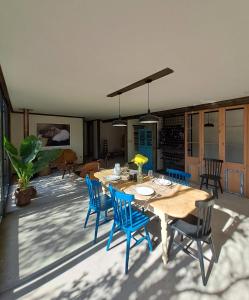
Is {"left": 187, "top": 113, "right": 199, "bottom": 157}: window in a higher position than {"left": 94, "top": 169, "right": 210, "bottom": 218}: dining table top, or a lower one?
higher

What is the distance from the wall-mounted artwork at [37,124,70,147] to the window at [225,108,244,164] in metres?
6.13

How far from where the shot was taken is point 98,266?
80.1 inches

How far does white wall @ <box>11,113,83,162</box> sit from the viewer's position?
6.27 meters

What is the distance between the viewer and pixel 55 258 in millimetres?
2168

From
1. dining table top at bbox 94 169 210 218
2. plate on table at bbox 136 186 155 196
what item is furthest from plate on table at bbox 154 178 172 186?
plate on table at bbox 136 186 155 196

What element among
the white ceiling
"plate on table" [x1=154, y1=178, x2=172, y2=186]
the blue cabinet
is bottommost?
"plate on table" [x1=154, y1=178, x2=172, y2=186]

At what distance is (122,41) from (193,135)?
4371 mm

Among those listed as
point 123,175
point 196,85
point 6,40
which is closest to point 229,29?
point 196,85

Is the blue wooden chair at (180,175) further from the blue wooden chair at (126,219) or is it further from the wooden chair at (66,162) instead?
the wooden chair at (66,162)

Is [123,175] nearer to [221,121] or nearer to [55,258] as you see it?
[55,258]

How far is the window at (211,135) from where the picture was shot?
15.3ft

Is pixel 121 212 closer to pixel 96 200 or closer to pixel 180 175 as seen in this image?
pixel 96 200

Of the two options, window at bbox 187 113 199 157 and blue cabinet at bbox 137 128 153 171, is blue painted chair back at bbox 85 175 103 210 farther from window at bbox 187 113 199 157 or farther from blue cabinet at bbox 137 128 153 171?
blue cabinet at bbox 137 128 153 171

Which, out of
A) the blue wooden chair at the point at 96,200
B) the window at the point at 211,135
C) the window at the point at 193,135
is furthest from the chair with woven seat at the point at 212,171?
the blue wooden chair at the point at 96,200
